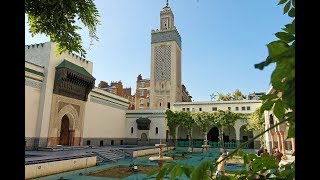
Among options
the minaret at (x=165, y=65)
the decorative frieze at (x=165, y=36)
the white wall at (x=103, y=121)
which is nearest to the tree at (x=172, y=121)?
the white wall at (x=103, y=121)

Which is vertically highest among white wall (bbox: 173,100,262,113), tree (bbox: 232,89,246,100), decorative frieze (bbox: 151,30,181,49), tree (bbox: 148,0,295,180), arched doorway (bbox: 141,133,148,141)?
decorative frieze (bbox: 151,30,181,49)

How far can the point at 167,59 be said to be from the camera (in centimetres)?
3806

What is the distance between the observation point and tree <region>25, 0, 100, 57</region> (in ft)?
8.09

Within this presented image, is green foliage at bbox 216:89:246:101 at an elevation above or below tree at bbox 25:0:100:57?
above

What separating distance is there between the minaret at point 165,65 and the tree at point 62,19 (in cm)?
3311

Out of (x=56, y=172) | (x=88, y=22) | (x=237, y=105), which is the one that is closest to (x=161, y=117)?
(x=237, y=105)

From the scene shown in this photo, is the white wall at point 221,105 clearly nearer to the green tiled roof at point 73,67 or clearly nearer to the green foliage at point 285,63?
the green tiled roof at point 73,67

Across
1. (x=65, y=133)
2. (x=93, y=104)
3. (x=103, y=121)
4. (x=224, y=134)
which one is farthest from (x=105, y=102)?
(x=224, y=134)

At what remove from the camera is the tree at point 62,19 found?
2.47m

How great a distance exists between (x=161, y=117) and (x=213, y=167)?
2920cm

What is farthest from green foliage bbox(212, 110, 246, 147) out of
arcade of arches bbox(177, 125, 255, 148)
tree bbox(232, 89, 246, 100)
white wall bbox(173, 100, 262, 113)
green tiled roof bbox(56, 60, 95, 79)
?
tree bbox(232, 89, 246, 100)

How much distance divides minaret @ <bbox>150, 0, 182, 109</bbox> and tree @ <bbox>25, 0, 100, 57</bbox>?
33115 mm

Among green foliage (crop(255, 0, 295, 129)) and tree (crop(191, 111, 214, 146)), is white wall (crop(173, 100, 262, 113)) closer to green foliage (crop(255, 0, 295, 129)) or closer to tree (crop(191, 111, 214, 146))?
tree (crop(191, 111, 214, 146))
